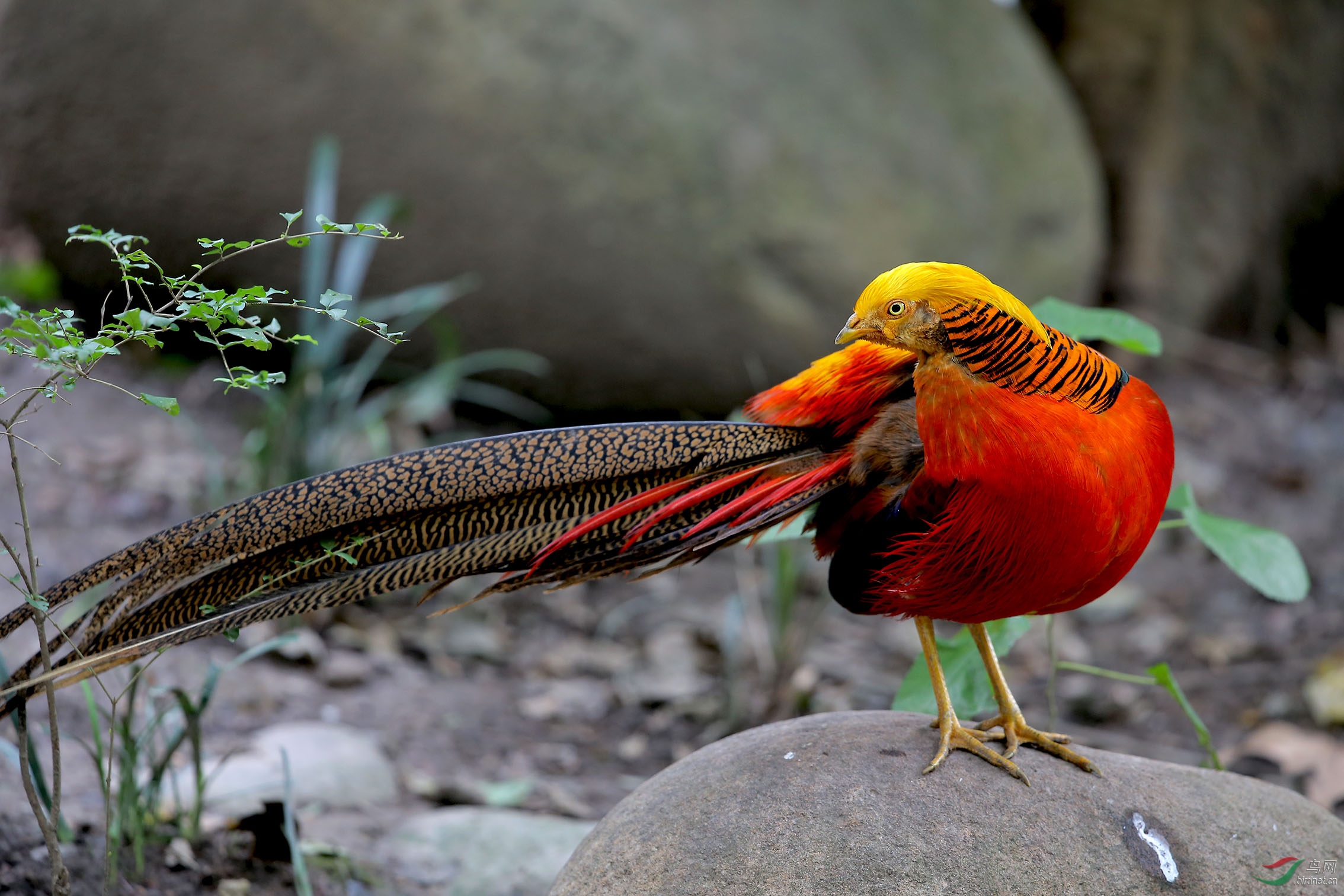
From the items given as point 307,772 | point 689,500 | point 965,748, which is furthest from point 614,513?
point 307,772

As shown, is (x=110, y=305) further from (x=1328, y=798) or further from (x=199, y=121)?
(x=1328, y=798)

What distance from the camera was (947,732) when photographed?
79.0 inches

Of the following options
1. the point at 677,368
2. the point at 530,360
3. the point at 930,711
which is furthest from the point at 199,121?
the point at 930,711

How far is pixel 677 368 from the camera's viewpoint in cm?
483

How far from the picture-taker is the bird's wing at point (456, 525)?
69.6 inches

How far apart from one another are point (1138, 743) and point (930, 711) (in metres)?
1.82

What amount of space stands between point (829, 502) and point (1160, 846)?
0.80 m

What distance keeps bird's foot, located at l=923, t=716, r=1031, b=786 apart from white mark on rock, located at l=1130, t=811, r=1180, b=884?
186mm

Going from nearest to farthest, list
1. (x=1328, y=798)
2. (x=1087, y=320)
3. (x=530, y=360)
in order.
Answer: (x=1087, y=320), (x=1328, y=798), (x=530, y=360)

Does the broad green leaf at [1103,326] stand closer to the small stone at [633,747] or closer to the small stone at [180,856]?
the small stone at [633,747]

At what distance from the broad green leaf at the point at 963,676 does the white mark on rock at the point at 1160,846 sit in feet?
1.19

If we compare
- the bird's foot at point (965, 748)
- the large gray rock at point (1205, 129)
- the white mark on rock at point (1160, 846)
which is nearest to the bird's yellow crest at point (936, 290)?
the bird's foot at point (965, 748)

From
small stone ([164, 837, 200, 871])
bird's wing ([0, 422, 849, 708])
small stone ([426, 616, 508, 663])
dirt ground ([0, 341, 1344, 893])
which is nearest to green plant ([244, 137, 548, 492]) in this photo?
dirt ground ([0, 341, 1344, 893])

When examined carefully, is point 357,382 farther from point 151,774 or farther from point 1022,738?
point 1022,738
